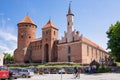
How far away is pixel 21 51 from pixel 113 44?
1581 inches

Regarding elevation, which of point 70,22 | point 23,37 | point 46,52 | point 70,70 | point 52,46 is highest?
point 70,22

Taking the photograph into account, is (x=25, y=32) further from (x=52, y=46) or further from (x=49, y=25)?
(x=52, y=46)

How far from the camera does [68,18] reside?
234ft

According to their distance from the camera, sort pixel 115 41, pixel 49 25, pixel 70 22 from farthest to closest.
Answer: pixel 49 25 < pixel 70 22 < pixel 115 41

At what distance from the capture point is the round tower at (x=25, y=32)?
79.6 metres

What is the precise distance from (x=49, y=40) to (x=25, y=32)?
12306 mm

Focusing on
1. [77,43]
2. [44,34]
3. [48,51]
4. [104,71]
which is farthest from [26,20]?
[104,71]

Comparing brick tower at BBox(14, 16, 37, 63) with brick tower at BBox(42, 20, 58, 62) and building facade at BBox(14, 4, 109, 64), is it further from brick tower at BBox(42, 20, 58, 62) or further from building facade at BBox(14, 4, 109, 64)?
brick tower at BBox(42, 20, 58, 62)

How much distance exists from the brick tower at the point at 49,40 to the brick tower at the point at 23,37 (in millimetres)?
7246

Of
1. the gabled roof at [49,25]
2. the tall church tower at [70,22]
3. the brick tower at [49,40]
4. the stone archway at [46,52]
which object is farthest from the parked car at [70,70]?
the gabled roof at [49,25]

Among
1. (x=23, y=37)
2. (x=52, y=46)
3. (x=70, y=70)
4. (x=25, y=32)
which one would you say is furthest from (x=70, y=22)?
(x=70, y=70)

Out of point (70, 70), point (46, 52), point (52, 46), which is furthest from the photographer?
point (46, 52)

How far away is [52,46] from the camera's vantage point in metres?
72.4

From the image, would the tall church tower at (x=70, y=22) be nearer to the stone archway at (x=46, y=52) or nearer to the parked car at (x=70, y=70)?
the stone archway at (x=46, y=52)
